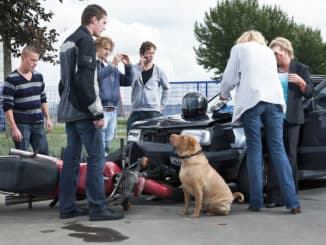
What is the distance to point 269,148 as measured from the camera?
5504 millimetres

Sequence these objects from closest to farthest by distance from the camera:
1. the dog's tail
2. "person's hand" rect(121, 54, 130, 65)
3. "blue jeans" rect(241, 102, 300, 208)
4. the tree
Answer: "blue jeans" rect(241, 102, 300, 208) < the dog's tail < "person's hand" rect(121, 54, 130, 65) < the tree

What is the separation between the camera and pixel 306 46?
157ft

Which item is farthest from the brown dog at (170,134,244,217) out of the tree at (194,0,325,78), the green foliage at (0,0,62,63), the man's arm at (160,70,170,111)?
the tree at (194,0,325,78)

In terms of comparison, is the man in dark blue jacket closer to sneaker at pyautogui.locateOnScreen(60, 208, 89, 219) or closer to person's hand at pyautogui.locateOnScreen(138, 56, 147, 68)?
person's hand at pyautogui.locateOnScreen(138, 56, 147, 68)

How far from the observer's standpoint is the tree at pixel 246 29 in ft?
157

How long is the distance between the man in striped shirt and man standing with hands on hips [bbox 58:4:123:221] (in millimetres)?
832

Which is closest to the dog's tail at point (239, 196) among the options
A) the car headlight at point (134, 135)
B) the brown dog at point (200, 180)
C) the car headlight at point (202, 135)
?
the brown dog at point (200, 180)

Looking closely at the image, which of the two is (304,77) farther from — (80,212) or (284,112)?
(80,212)

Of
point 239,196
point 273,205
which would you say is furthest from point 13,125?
point 273,205

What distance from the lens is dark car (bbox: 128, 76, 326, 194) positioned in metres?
5.82

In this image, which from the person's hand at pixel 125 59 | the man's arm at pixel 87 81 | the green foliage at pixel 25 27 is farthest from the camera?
the green foliage at pixel 25 27

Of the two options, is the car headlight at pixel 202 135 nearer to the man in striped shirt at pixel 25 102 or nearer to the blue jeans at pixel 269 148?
the blue jeans at pixel 269 148

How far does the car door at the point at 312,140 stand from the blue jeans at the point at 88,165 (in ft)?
7.61

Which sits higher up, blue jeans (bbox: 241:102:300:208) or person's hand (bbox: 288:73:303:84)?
person's hand (bbox: 288:73:303:84)
